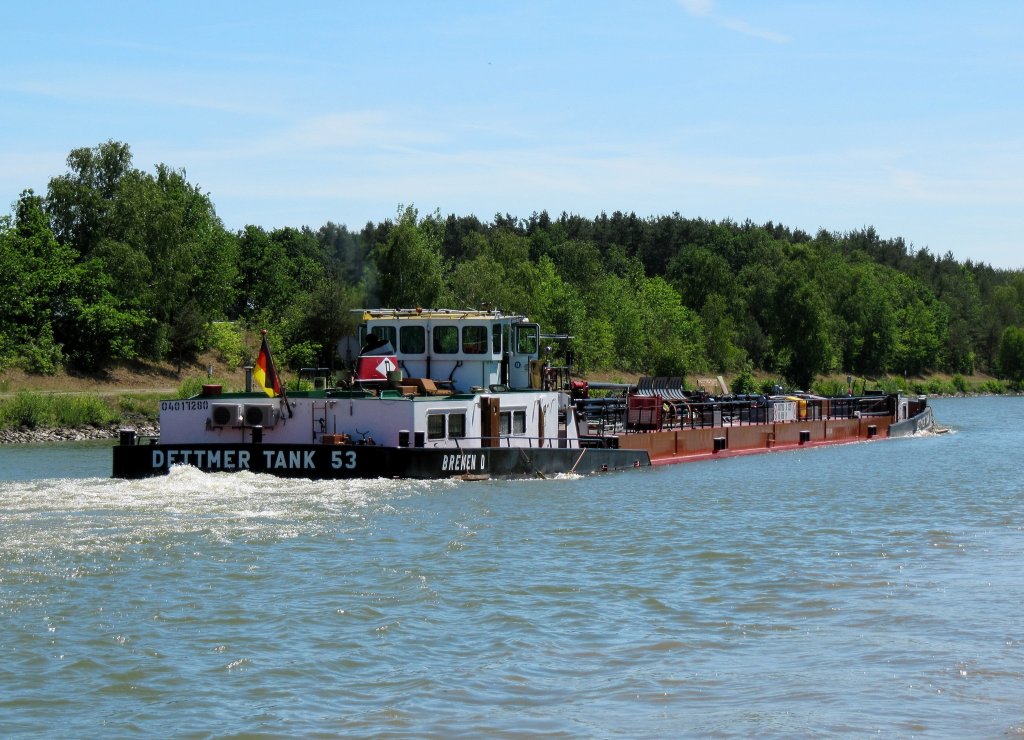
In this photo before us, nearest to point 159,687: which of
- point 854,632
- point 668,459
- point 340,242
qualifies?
point 854,632

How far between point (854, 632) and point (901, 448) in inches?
1429

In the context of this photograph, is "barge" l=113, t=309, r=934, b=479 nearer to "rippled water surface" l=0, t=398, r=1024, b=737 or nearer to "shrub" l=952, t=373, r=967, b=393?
"rippled water surface" l=0, t=398, r=1024, b=737

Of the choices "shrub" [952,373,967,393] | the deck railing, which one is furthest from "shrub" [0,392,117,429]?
"shrub" [952,373,967,393]

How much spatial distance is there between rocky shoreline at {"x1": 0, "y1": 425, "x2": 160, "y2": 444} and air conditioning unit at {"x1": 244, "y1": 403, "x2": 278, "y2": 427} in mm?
23987

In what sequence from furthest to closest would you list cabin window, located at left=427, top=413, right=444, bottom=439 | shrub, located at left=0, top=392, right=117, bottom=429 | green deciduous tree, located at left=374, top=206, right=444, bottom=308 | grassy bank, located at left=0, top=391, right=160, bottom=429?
green deciduous tree, located at left=374, top=206, right=444, bottom=308, grassy bank, located at left=0, top=391, right=160, bottom=429, shrub, located at left=0, top=392, right=117, bottom=429, cabin window, located at left=427, top=413, right=444, bottom=439

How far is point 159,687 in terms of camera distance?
12.0 meters

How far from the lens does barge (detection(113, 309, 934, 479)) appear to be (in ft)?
84.2

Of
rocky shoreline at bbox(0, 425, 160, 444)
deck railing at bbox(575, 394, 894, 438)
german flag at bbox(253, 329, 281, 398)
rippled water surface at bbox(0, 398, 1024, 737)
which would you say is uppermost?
german flag at bbox(253, 329, 281, 398)

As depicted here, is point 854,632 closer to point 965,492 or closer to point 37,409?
point 965,492

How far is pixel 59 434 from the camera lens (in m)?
50.2

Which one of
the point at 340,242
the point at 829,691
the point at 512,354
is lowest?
the point at 829,691

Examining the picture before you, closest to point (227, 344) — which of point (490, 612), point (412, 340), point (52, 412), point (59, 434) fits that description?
point (52, 412)

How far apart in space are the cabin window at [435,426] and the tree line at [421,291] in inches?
608

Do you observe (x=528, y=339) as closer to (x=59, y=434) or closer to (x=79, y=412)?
(x=59, y=434)
